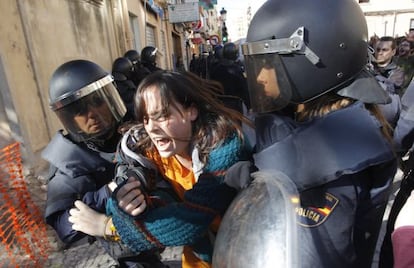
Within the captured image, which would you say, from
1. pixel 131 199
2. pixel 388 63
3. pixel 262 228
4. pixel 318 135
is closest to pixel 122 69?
pixel 131 199

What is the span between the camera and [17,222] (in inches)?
99.7

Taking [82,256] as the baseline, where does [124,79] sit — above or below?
above

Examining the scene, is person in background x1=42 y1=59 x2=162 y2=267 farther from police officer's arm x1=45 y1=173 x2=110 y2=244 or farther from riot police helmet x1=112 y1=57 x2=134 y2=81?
riot police helmet x1=112 y1=57 x2=134 y2=81

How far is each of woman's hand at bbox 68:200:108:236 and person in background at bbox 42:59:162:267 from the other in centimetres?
2

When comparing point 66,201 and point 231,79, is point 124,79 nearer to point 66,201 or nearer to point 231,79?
point 231,79

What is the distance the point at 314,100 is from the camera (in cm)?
110

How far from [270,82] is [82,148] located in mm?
963

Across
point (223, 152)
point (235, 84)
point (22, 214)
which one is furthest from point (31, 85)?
point (223, 152)

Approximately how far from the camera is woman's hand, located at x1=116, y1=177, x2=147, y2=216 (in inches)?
40.8

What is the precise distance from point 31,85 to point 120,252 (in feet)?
11.0

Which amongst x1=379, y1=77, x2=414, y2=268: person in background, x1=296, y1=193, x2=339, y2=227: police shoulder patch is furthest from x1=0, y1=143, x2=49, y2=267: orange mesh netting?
x1=379, y1=77, x2=414, y2=268: person in background

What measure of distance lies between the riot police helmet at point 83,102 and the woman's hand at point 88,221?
440 mm

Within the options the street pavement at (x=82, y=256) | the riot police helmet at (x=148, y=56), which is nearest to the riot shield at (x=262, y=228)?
the street pavement at (x=82, y=256)

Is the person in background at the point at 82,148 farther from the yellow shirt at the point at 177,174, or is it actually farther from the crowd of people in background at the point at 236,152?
the yellow shirt at the point at 177,174
